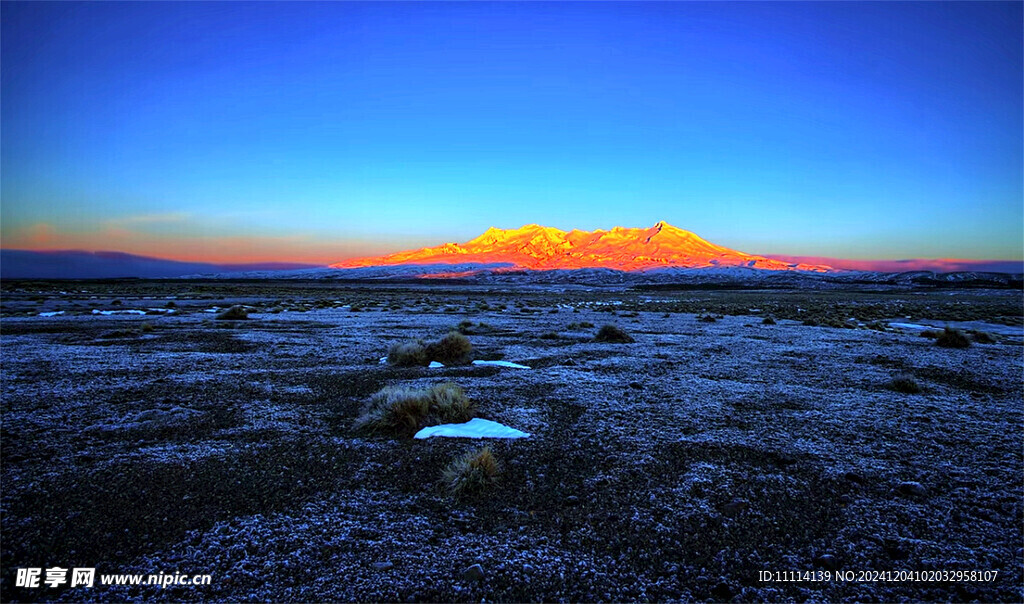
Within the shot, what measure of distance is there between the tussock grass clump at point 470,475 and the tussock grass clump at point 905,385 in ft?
30.8

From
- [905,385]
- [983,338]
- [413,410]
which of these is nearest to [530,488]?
[413,410]

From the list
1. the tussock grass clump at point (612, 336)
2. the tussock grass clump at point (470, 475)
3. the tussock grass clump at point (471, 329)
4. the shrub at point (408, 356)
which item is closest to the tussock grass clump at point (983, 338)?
the tussock grass clump at point (612, 336)

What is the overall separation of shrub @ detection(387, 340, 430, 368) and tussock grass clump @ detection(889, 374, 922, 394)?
10.7 m

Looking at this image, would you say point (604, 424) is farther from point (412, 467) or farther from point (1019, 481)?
point (1019, 481)

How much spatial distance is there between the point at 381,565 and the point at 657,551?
7.60ft

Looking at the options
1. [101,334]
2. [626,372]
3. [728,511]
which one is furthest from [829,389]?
[101,334]

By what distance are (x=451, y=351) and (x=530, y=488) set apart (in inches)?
331

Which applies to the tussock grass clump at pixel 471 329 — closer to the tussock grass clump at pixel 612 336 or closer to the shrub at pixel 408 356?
the tussock grass clump at pixel 612 336

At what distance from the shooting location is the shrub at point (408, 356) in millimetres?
12516

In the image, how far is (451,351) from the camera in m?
13.4

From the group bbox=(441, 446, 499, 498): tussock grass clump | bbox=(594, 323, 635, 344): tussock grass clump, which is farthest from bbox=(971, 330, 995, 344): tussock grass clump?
bbox=(441, 446, 499, 498): tussock grass clump

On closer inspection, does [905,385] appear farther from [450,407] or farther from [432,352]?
[432,352]

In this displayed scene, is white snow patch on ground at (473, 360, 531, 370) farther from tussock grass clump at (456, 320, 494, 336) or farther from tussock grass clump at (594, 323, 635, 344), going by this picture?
tussock grass clump at (456, 320, 494, 336)

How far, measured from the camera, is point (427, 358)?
12.9 m
